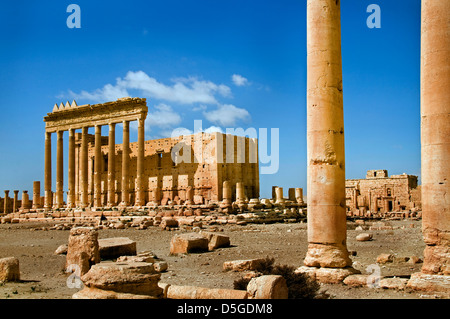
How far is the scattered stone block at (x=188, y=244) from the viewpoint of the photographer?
47.8 ft

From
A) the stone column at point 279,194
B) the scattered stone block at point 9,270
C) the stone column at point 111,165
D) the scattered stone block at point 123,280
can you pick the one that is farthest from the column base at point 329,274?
the stone column at point 111,165

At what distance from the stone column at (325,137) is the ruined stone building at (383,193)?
34098mm

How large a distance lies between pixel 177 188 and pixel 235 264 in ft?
98.6

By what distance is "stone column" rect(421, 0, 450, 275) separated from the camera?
326 inches

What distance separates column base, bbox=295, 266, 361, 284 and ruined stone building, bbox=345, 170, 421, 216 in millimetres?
34380

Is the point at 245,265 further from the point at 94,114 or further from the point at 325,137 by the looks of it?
the point at 94,114

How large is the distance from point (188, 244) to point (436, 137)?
8395mm

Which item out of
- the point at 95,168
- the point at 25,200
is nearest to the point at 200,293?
the point at 95,168

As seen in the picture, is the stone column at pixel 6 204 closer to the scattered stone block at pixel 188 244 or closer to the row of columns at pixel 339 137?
the scattered stone block at pixel 188 244

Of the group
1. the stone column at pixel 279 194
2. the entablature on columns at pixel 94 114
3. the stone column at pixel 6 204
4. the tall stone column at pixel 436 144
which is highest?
the entablature on columns at pixel 94 114
